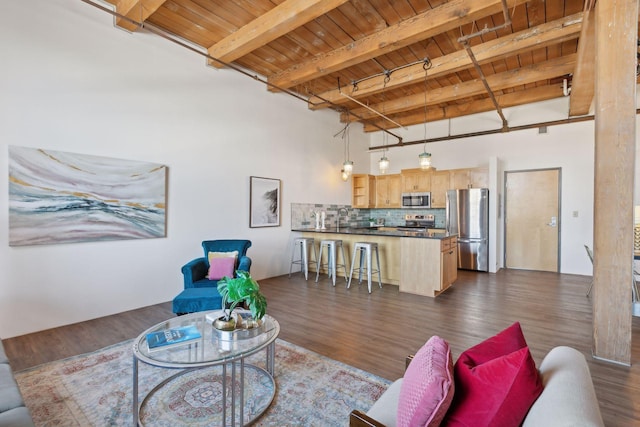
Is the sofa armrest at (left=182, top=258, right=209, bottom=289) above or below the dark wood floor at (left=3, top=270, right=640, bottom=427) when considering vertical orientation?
above

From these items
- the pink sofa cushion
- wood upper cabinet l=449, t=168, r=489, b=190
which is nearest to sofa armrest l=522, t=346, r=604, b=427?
the pink sofa cushion

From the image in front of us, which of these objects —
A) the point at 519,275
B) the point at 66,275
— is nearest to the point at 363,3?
the point at 66,275

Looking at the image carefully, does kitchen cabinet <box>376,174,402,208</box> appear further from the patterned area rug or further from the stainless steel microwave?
the patterned area rug

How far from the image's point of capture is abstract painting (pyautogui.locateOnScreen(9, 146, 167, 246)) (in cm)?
315

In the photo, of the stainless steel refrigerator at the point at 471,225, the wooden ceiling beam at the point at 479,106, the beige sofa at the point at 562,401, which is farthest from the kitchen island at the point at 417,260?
the beige sofa at the point at 562,401

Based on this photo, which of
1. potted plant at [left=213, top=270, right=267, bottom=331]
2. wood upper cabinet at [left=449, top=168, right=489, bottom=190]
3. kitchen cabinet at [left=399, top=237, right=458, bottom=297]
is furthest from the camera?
wood upper cabinet at [left=449, top=168, right=489, bottom=190]

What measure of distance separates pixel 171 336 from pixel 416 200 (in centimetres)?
653

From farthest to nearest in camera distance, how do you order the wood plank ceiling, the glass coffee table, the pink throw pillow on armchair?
the pink throw pillow on armchair
the wood plank ceiling
the glass coffee table

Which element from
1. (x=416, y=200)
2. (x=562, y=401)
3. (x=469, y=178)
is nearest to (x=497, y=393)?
(x=562, y=401)

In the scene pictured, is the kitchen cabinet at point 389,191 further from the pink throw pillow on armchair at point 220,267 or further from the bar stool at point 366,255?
the pink throw pillow on armchair at point 220,267

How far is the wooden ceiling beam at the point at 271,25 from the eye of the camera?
130 inches

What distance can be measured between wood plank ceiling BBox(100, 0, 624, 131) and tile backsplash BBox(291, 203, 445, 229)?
Answer: 2.35 metres

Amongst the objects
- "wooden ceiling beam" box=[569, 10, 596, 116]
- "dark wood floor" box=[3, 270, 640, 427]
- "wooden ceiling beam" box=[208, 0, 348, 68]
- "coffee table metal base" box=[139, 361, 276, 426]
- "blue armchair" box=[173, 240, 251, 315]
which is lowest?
"coffee table metal base" box=[139, 361, 276, 426]

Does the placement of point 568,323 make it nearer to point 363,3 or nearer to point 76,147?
point 363,3
